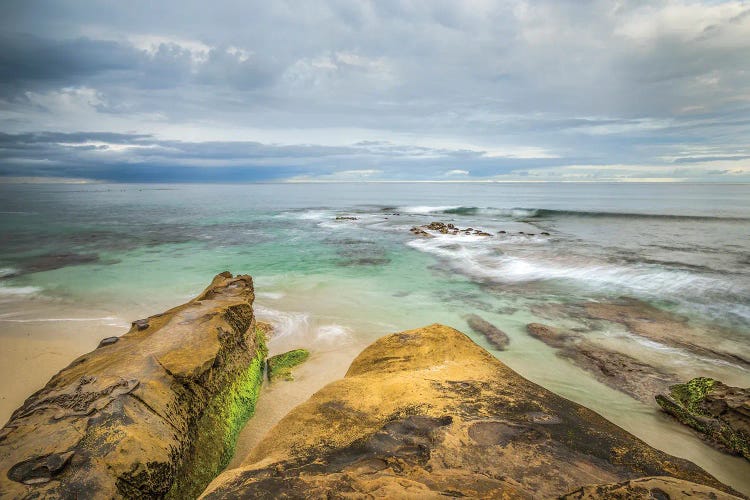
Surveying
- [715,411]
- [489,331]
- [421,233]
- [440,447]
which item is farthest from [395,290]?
[421,233]

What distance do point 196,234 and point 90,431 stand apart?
24580mm

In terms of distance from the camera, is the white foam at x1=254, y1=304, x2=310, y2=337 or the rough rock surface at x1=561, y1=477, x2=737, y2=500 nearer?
the rough rock surface at x1=561, y1=477, x2=737, y2=500

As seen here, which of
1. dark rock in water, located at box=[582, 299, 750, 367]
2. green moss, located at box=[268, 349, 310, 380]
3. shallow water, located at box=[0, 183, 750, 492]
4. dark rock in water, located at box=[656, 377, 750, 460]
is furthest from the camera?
dark rock in water, located at box=[582, 299, 750, 367]

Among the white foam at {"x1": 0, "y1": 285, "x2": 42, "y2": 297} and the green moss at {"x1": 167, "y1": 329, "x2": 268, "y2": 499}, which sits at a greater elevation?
the green moss at {"x1": 167, "y1": 329, "x2": 268, "y2": 499}

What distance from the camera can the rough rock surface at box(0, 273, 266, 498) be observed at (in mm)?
2535

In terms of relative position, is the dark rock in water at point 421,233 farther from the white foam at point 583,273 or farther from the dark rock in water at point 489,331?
the dark rock in water at point 489,331

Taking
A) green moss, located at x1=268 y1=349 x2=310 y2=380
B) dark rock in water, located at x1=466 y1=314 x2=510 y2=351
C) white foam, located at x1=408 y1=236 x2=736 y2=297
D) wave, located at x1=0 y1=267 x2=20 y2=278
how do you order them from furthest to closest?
wave, located at x1=0 y1=267 x2=20 y2=278
white foam, located at x1=408 y1=236 x2=736 y2=297
dark rock in water, located at x1=466 y1=314 x2=510 y2=351
green moss, located at x1=268 y1=349 x2=310 y2=380

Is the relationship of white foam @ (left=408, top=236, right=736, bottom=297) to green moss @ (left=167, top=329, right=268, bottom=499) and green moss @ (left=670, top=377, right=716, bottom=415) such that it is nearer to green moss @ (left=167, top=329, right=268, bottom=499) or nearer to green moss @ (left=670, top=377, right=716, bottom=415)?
green moss @ (left=670, top=377, right=716, bottom=415)

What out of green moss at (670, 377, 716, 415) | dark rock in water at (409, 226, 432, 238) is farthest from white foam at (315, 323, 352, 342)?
dark rock in water at (409, 226, 432, 238)

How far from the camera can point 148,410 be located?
3.16 metres

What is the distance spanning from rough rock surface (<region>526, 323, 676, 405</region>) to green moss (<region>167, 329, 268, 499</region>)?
5818 millimetres

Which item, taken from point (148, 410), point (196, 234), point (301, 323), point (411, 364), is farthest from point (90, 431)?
point (196, 234)

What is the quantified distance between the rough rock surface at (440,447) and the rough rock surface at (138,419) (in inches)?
27.2

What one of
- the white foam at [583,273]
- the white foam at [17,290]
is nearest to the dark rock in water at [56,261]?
the white foam at [17,290]
